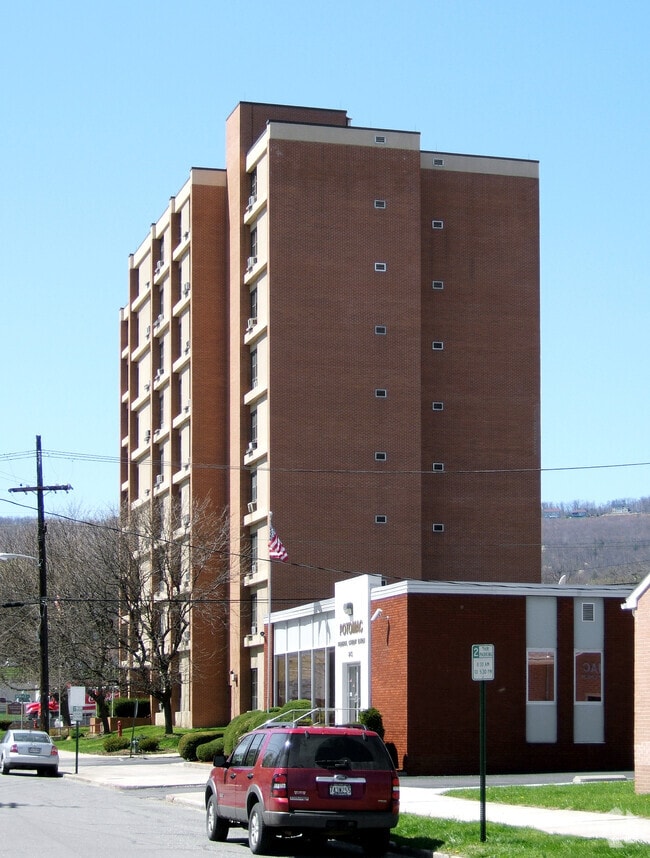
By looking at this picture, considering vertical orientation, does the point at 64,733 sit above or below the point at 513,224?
below

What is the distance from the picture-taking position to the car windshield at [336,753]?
18469mm

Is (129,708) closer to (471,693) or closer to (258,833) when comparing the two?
(471,693)

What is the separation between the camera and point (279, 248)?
61562mm

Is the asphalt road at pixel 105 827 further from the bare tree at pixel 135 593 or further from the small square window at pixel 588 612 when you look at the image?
the bare tree at pixel 135 593

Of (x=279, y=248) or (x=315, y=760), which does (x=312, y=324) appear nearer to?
(x=279, y=248)

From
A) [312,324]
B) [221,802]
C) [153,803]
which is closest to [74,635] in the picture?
[312,324]

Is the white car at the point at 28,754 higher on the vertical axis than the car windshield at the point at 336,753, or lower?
lower

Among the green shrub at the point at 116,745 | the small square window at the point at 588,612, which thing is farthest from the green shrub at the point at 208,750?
the small square window at the point at 588,612

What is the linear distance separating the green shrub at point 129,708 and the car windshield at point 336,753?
61.0 m

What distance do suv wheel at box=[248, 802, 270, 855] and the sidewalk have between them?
157 inches

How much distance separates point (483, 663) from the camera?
18781 mm

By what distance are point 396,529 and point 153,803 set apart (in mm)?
32598

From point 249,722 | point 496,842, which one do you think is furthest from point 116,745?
point 496,842

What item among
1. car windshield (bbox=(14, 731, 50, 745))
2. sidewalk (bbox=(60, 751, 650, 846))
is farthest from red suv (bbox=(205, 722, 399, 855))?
car windshield (bbox=(14, 731, 50, 745))
